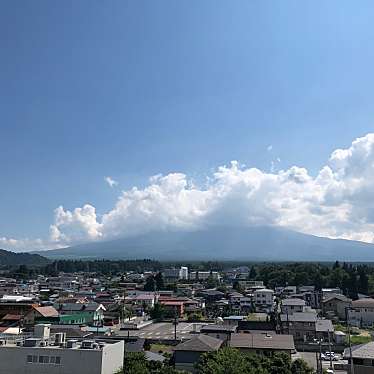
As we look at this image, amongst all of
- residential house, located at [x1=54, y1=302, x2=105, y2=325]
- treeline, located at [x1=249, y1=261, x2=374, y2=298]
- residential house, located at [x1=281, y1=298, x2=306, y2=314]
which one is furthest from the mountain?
residential house, located at [x1=281, y1=298, x2=306, y2=314]

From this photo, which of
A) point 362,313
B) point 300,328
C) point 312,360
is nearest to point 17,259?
point 362,313

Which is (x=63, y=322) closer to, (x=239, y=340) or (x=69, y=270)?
(x=239, y=340)

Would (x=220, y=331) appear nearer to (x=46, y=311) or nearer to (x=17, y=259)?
(x=46, y=311)

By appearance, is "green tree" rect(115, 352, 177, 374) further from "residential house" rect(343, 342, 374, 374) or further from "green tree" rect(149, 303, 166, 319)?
"green tree" rect(149, 303, 166, 319)

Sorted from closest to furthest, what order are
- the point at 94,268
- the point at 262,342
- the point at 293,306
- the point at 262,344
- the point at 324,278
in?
the point at 262,344, the point at 262,342, the point at 293,306, the point at 324,278, the point at 94,268

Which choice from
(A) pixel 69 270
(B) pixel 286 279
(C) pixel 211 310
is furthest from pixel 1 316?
(A) pixel 69 270
